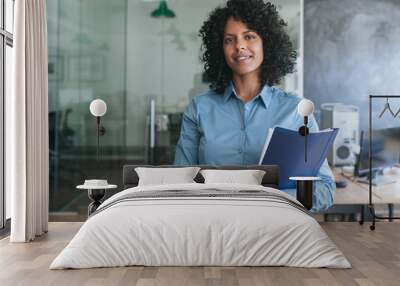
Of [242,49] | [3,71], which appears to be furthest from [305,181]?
[3,71]

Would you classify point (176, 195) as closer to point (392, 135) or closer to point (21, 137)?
point (21, 137)

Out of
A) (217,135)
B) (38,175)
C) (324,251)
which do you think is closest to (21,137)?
(38,175)

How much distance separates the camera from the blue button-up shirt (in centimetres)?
729

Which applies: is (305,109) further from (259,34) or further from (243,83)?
(259,34)

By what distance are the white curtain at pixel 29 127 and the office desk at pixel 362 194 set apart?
328cm

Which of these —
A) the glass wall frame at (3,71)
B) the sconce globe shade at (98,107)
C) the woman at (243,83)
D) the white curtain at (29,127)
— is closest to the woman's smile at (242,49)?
the woman at (243,83)

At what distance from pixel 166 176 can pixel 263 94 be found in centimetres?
160

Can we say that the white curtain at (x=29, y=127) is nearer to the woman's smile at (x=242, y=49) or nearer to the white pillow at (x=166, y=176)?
the white pillow at (x=166, y=176)

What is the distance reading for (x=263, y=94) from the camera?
735cm

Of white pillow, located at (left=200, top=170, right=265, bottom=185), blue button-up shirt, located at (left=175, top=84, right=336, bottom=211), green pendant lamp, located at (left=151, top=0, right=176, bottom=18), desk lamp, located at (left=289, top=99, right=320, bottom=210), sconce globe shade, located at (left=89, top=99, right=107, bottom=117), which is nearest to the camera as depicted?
white pillow, located at (left=200, top=170, right=265, bottom=185)

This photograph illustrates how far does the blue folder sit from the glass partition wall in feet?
2.06

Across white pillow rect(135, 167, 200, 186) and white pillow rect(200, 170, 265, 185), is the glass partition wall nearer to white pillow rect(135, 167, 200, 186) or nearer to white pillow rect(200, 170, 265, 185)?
white pillow rect(135, 167, 200, 186)

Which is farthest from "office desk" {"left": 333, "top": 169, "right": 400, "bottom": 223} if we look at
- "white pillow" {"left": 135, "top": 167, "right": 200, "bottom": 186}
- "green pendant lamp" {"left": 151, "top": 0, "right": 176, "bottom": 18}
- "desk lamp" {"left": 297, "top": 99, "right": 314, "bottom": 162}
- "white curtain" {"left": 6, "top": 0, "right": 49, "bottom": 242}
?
"white curtain" {"left": 6, "top": 0, "right": 49, "bottom": 242}

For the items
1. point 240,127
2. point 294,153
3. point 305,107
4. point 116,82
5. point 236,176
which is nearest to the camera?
point 236,176
